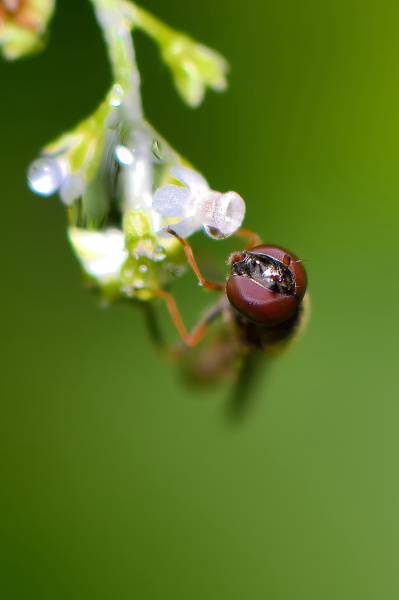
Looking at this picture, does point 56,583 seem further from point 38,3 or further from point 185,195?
point 38,3

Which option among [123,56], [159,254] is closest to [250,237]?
[159,254]

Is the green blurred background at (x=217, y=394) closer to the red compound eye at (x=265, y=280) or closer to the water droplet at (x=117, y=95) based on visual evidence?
the red compound eye at (x=265, y=280)

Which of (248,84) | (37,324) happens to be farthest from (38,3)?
(37,324)

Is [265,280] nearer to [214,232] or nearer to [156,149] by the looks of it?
[214,232]

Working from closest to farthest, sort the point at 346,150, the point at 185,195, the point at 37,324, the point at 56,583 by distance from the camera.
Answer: the point at 185,195 → the point at 56,583 → the point at 346,150 → the point at 37,324

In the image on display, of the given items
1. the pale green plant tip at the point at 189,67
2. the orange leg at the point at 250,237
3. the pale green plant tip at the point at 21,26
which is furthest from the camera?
the orange leg at the point at 250,237

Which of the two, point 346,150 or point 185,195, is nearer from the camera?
point 185,195

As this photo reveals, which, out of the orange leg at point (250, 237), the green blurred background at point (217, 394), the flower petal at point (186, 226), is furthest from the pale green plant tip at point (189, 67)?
the green blurred background at point (217, 394)
